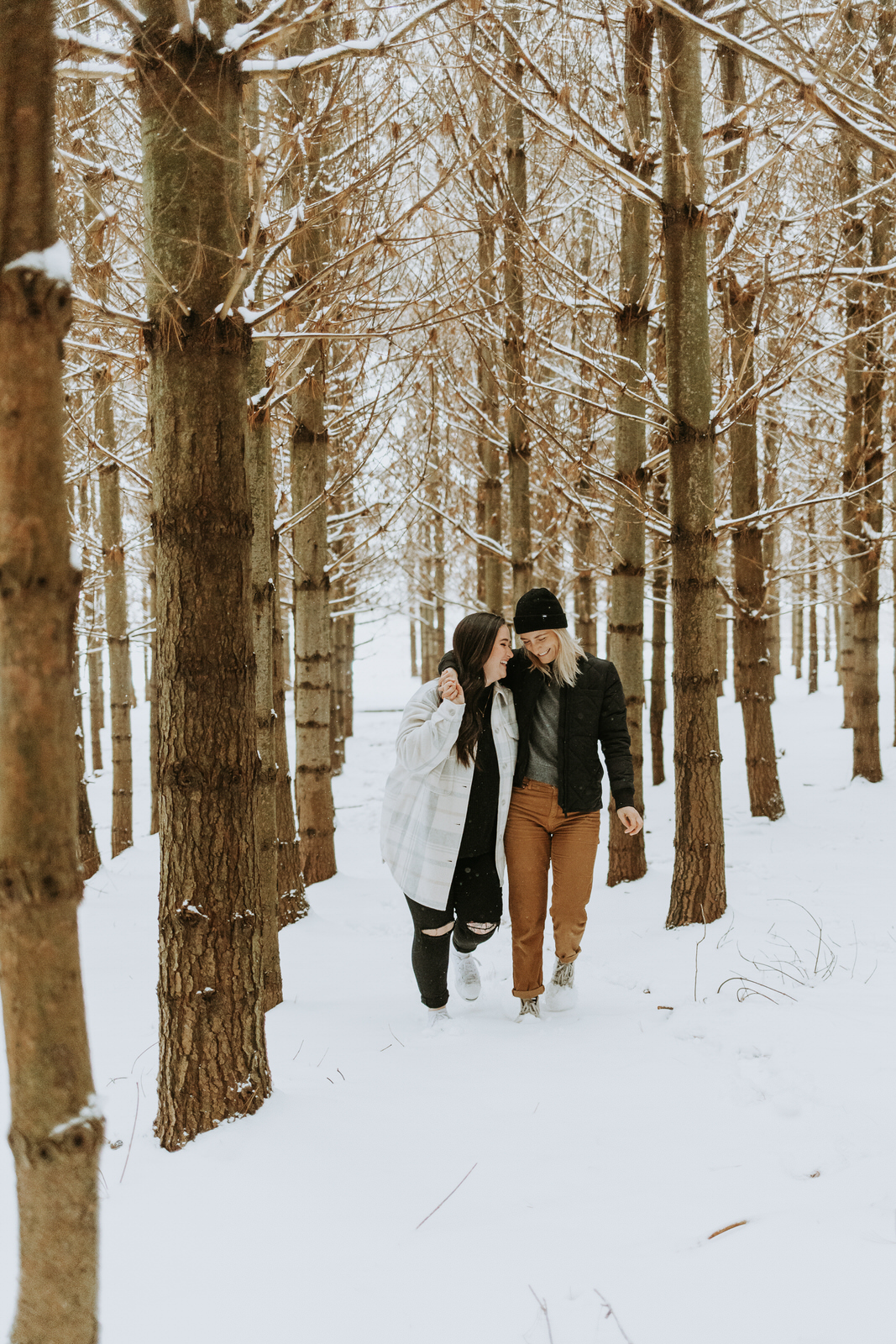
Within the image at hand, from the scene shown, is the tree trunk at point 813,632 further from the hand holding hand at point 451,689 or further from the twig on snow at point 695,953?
the hand holding hand at point 451,689

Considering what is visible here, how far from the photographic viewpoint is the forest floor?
76.7 inches

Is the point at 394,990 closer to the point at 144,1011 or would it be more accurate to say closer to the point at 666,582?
the point at 144,1011

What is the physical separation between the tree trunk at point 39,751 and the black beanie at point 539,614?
8.84ft

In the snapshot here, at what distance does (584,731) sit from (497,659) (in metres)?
0.53

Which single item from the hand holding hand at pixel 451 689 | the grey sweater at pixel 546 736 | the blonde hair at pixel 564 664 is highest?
the blonde hair at pixel 564 664

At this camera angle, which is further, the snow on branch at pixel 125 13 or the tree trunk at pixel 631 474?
the tree trunk at pixel 631 474

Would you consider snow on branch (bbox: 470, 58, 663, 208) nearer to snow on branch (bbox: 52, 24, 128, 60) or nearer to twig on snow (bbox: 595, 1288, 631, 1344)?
snow on branch (bbox: 52, 24, 128, 60)

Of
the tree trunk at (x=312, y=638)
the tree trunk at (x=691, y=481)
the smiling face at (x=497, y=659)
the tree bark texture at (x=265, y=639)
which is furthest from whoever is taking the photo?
the tree trunk at (x=312, y=638)

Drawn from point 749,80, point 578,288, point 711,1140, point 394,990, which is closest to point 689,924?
point 394,990

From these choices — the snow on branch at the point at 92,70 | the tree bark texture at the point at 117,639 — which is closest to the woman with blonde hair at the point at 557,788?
the snow on branch at the point at 92,70

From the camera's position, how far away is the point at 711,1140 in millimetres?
2650

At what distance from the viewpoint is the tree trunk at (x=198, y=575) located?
2635mm

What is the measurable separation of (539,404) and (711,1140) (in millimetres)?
5570

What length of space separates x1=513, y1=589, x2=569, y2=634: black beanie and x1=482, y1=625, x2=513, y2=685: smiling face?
0.61 feet
